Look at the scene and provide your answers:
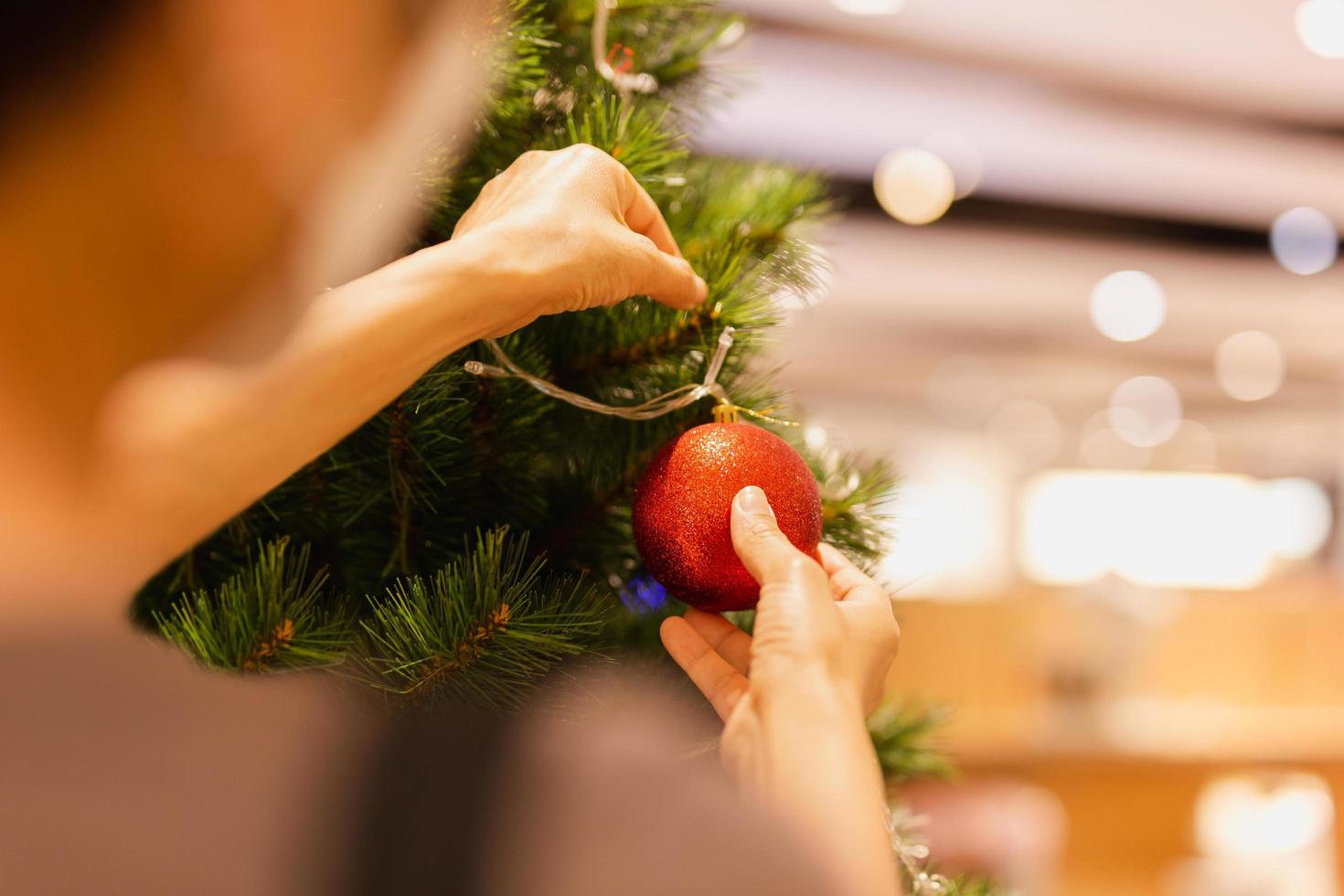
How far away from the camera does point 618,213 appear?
0.46 metres

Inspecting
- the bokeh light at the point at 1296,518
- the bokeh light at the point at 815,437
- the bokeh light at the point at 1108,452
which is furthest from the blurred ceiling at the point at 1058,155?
the bokeh light at the point at 1296,518

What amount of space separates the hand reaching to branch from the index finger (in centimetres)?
15

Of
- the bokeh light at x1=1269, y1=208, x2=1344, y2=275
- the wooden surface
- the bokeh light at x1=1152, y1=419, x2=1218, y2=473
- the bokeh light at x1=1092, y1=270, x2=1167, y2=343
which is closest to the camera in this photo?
the wooden surface

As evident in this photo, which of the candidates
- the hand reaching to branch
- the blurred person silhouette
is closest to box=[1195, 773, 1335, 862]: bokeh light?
the hand reaching to branch

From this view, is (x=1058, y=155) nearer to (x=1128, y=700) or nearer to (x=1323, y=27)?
(x=1323, y=27)

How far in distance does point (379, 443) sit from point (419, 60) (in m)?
0.20

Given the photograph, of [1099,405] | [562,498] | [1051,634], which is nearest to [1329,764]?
[1051,634]

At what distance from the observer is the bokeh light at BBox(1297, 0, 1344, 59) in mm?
2209

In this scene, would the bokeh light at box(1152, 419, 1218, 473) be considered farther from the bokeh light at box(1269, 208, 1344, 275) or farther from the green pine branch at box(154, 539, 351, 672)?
the green pine branch at box(154, 539, 351, 672)

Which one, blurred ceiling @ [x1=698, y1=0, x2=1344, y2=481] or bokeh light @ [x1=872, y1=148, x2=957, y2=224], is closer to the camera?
blurred ceiling @ [x1=698, y1=0, x2=1344, y2=481]

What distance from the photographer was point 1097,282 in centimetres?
426

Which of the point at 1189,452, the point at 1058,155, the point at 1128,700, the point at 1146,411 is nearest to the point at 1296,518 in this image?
the point at 1189,452

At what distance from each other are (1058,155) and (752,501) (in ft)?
10.4

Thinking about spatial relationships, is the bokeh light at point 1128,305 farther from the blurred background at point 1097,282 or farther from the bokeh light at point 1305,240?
the bokeh light at point 1305,240
